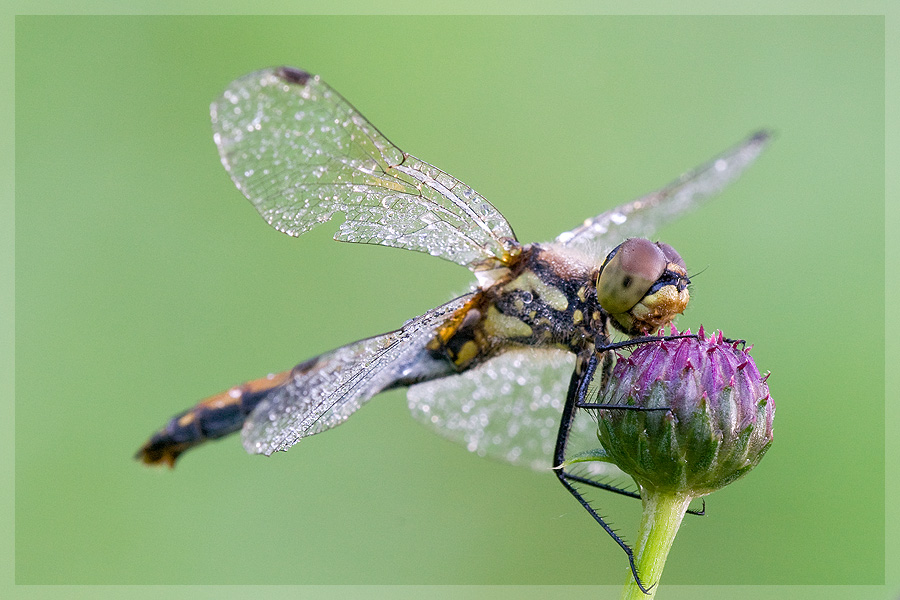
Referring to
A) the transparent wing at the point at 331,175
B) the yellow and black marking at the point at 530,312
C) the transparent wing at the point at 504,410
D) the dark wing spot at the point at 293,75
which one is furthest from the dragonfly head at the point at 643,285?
the dark wing spot at the point at 293,75

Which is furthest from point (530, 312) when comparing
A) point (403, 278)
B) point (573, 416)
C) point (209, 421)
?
point (403, 278)

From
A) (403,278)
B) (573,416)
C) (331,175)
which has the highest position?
(403,278)

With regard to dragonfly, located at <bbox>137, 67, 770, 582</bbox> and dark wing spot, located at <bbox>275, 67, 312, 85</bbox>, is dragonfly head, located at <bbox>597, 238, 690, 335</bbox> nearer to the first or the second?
dragonfly, located at <bbox>137, 67, 770, 582</bbox>

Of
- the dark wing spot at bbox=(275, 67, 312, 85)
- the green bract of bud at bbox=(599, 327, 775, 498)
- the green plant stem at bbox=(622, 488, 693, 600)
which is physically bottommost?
the green plant stem at bbox=(622, 488, 693, 600)

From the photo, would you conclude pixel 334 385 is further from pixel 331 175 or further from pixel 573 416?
pixel 573 416

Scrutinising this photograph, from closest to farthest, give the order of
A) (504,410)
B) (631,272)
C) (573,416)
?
(631,272) < (573,416) < (504,410)

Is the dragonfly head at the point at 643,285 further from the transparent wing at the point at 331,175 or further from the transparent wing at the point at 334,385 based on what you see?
the transparent wing at the point at 334,385

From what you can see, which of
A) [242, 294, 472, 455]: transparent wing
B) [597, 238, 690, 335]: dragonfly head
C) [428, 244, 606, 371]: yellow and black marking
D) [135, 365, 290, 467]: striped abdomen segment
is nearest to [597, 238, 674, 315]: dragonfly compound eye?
[597, 238, 690, 335]: dragonfly head

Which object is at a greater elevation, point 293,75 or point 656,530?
point 293,75
